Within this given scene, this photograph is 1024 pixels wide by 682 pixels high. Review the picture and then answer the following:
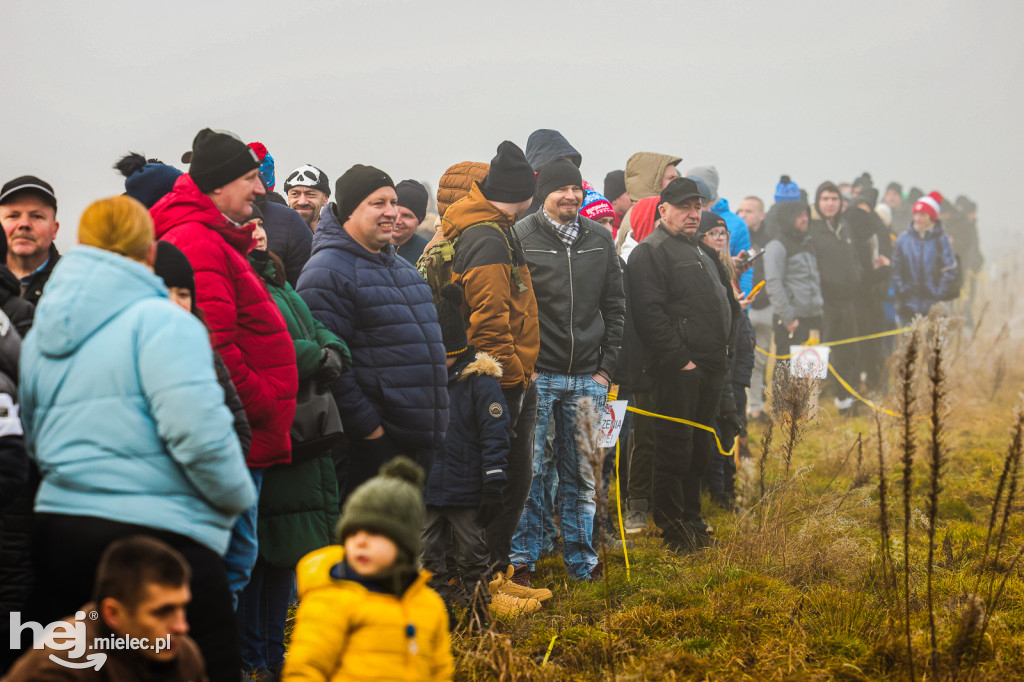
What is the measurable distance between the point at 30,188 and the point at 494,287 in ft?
7.51

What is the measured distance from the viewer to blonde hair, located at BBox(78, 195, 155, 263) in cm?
263

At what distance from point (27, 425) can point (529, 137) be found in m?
5.01

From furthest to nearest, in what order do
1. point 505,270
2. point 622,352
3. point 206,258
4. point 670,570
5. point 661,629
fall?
point 622,352, point 670,570, point 505,270, point 661,629, point 206,258

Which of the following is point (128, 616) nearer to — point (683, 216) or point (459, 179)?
point (459, 179)

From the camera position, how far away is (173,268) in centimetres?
305

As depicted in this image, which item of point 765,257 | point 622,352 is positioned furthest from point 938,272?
point 622,352

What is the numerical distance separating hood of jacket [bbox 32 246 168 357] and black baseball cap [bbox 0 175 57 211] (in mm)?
1266

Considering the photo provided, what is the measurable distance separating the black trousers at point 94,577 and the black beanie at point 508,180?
3.17 meters

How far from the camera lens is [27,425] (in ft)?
8.84

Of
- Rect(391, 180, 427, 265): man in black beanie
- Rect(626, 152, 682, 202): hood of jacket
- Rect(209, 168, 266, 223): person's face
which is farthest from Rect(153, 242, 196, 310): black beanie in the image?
Rect(626, 152, 682, 202): hood of jacket

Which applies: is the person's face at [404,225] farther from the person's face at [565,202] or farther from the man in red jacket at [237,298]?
the man in red jacket at [237,298]

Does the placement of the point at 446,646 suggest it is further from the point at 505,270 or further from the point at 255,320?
the point at 505,270

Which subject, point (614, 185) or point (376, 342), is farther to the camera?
point (614, 185)

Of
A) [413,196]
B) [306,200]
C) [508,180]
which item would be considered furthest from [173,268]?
[413,196]
